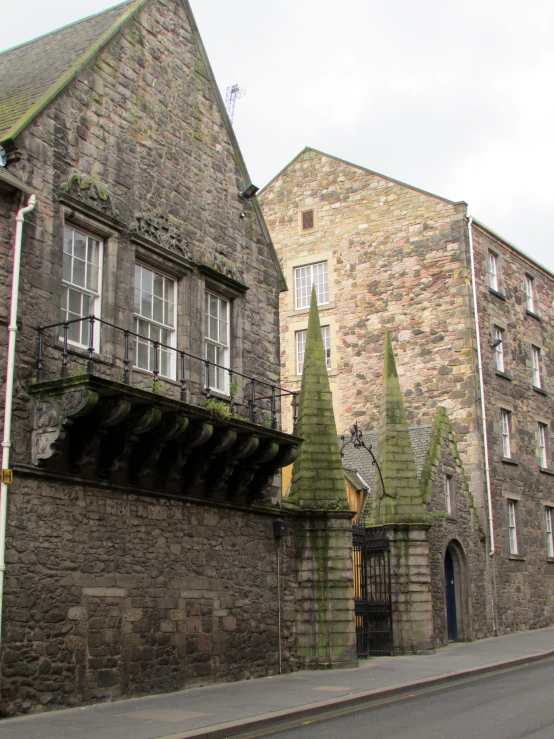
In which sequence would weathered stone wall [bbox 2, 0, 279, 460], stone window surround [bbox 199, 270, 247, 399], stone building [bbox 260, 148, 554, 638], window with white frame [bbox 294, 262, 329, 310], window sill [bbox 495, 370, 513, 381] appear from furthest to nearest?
1. window with white frame [bbox 294, 262, 329, 310]
2. window sill [bbox 495, 370, 513, 381]
3. stone building [bbox 260, 148, 554, 638]
4. stone window surround [bbox 199, 270, 247, 399]
5. weathered stone wall [bbox 2, 0, 279, 460]

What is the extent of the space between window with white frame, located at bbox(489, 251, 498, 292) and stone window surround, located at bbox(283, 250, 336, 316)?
494 cm

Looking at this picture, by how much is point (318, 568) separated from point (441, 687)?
330 centimetres

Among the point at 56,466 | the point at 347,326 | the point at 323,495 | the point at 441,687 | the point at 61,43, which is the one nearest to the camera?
the point at 56,466

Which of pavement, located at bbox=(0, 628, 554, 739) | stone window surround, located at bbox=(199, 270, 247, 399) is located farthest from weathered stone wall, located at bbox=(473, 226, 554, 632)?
stone window surround, located at bbox=(199, 270, 247, 399)

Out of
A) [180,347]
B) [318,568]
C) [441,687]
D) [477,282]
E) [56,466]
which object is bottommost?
[441,687]

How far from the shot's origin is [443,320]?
2708cm

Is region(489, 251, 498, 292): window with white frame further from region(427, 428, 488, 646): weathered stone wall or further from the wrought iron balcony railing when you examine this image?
the wrought iron balcony railing

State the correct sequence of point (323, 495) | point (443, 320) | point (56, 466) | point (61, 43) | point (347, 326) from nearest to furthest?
point (56, 466), point (61, 43), point (323, 495), point (443, 320), point (347, 326)

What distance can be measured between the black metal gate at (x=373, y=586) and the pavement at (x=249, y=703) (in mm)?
1443

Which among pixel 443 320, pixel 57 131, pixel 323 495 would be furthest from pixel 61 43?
pixel 443 320

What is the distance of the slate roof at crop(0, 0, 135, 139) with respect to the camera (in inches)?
543

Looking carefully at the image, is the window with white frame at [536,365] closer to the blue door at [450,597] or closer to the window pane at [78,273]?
the blue door at [450,597]

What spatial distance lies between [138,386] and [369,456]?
13204 mm

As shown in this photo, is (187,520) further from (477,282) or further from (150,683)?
(477,282)
